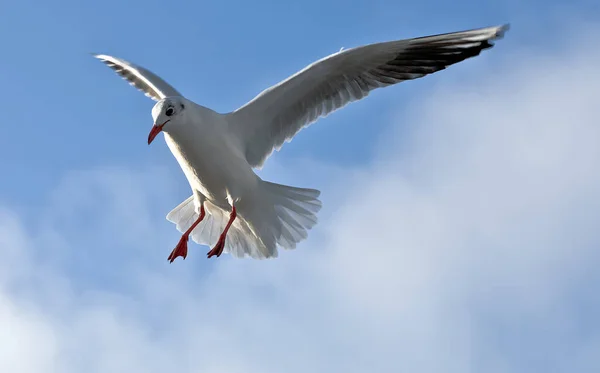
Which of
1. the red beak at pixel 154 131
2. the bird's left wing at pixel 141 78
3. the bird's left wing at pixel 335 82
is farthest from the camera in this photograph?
the bird's left wing at pixel 141 78

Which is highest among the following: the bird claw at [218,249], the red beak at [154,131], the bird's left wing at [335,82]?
the bird's left wing at [335,82]

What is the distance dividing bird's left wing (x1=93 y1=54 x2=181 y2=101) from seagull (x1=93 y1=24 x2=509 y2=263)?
0.09ft

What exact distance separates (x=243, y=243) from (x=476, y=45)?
2612mm

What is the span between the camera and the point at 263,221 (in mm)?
8664

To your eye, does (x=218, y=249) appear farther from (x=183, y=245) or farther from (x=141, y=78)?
(x=141, y=78)

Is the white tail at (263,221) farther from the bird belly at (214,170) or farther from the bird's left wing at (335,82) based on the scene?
the bird's left wing at (335,82)

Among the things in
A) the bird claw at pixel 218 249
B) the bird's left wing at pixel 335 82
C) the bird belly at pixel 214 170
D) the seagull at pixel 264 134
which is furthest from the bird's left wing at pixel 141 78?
the bird claw at pixel 218 249

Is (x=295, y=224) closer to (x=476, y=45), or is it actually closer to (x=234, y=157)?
(x=234, y=157)

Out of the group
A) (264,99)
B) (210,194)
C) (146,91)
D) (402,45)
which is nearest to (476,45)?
(402,45)

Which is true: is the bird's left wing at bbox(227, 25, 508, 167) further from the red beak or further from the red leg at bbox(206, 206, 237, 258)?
the red beak

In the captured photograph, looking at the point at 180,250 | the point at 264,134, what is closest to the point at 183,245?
the point at 180,250

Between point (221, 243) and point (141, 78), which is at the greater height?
point (141, 78)

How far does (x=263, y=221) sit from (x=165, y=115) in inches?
53.4

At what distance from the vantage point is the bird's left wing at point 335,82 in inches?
326
